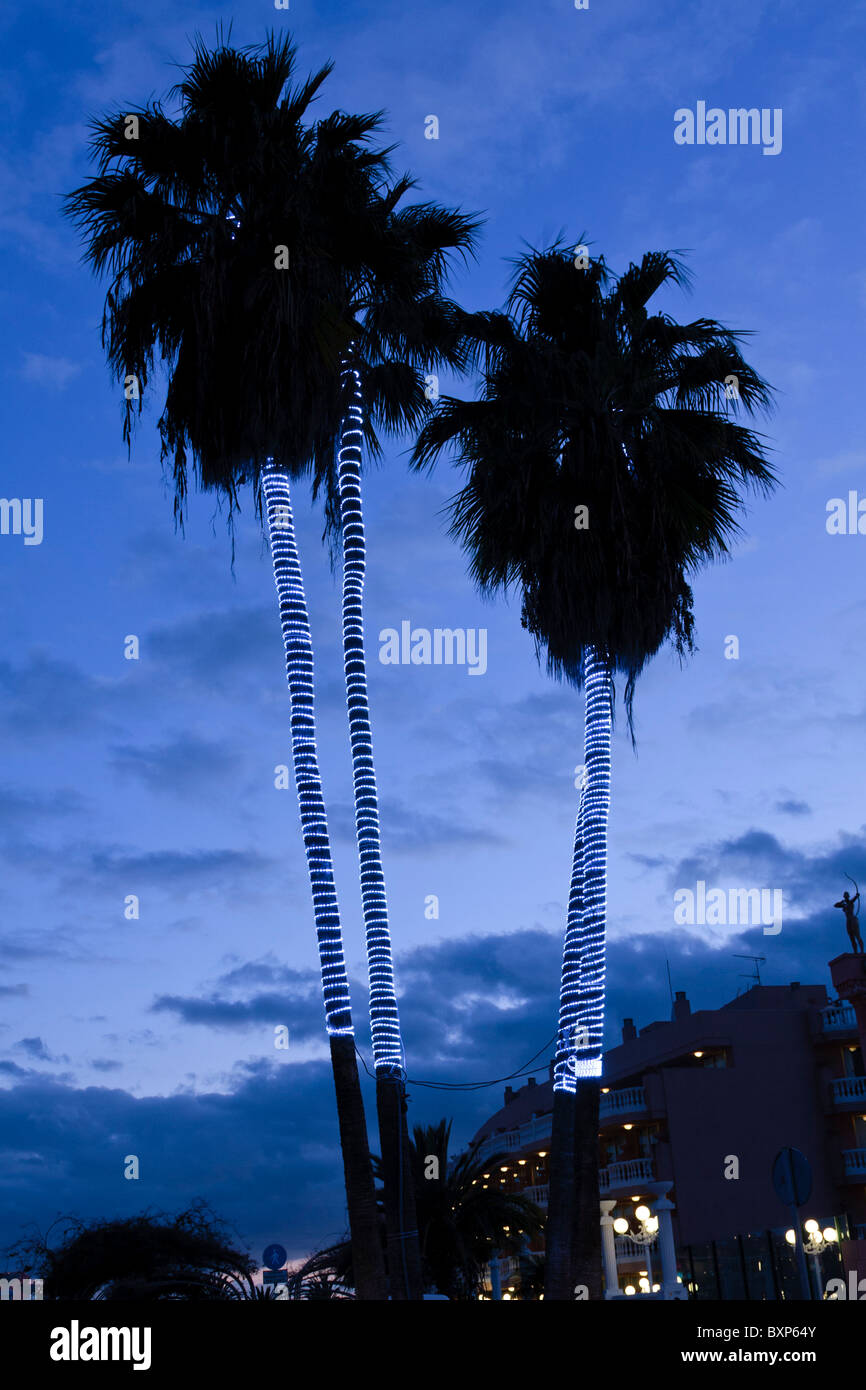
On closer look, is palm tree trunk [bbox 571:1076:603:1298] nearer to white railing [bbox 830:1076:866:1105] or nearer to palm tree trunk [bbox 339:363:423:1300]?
palm tree trunk [bbox 339:363:423:1300]

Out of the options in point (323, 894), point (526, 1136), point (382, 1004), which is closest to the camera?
point (323, 894)

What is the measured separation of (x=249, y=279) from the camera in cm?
1509

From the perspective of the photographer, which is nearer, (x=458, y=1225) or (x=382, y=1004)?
(x=382, y=1004)

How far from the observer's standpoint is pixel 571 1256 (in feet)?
52.1

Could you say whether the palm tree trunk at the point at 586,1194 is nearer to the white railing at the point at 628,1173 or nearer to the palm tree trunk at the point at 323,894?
the palm tree trunk at the point at 323,894

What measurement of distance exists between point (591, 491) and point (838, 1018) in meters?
32.0

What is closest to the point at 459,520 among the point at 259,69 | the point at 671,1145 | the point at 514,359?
the point at 514,359

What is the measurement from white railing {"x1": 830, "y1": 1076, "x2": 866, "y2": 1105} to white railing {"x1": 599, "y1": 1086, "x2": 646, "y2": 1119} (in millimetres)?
6349

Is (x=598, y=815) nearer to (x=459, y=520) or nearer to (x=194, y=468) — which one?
(x=459, y=520)

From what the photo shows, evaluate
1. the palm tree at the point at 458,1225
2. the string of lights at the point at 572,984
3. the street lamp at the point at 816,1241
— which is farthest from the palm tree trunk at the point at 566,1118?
the palm tree at the point at 458,1225

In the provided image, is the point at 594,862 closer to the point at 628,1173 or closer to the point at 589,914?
the point at 589,914

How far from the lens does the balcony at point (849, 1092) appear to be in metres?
42.8

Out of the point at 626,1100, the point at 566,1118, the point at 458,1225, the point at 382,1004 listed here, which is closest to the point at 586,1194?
the point at 566,1118
